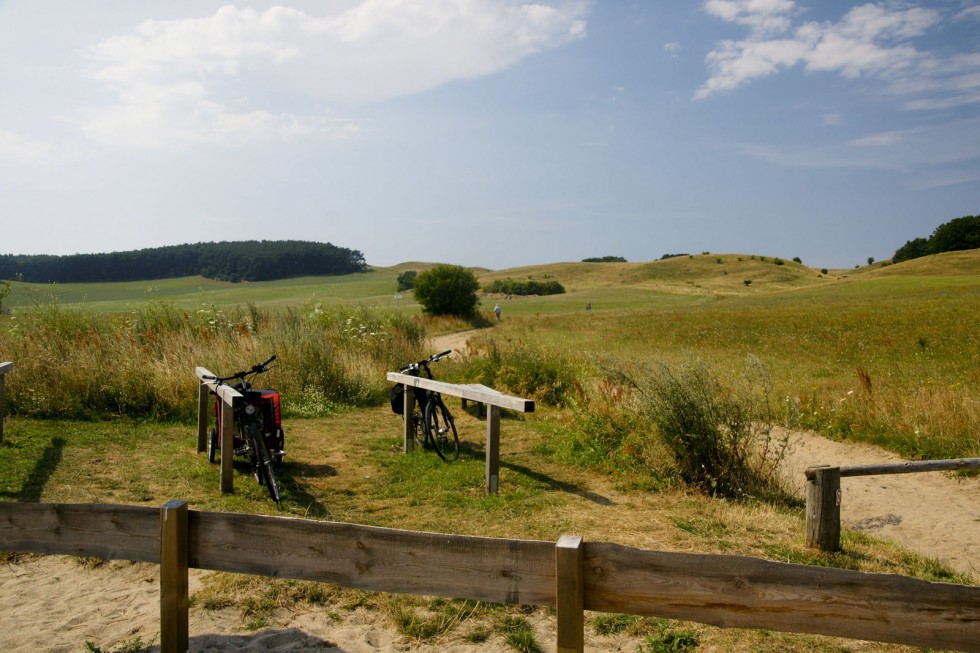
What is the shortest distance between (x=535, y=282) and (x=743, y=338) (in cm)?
5443

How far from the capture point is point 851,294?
4725 cm

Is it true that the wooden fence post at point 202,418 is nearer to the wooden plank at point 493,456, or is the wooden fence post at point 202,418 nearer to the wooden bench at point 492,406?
the wooden bench at point 492,406

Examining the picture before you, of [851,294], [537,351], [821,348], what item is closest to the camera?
[537,351]

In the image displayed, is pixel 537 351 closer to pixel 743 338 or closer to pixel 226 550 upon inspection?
pixel 226 550

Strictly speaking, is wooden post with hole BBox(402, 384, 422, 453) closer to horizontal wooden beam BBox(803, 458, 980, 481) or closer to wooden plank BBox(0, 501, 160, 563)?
horizontal wooden beam BBox(803, 458, 980, 481)

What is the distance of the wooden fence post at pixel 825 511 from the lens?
221 inches

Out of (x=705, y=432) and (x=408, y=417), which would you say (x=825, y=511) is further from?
(x=408, y=417)

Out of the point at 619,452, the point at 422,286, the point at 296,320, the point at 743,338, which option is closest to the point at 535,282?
the point at 422,286

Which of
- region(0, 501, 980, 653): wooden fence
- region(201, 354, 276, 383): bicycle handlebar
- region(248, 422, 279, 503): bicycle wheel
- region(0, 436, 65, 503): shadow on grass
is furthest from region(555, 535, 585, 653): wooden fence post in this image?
region(201, 354, 276, 383): bicycle handlebar

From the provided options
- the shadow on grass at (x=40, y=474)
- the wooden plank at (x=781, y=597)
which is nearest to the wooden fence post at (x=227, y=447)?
the shadow on grass at (x=40, y=474)

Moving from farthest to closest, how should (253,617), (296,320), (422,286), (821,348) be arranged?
(422,286)
(821,348)
(296,320)
(253,617)

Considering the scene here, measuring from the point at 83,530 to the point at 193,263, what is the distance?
9917 centimetres

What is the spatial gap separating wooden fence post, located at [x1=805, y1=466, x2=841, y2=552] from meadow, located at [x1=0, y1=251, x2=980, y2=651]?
4.5 inches

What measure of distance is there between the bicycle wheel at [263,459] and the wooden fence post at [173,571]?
341cm
